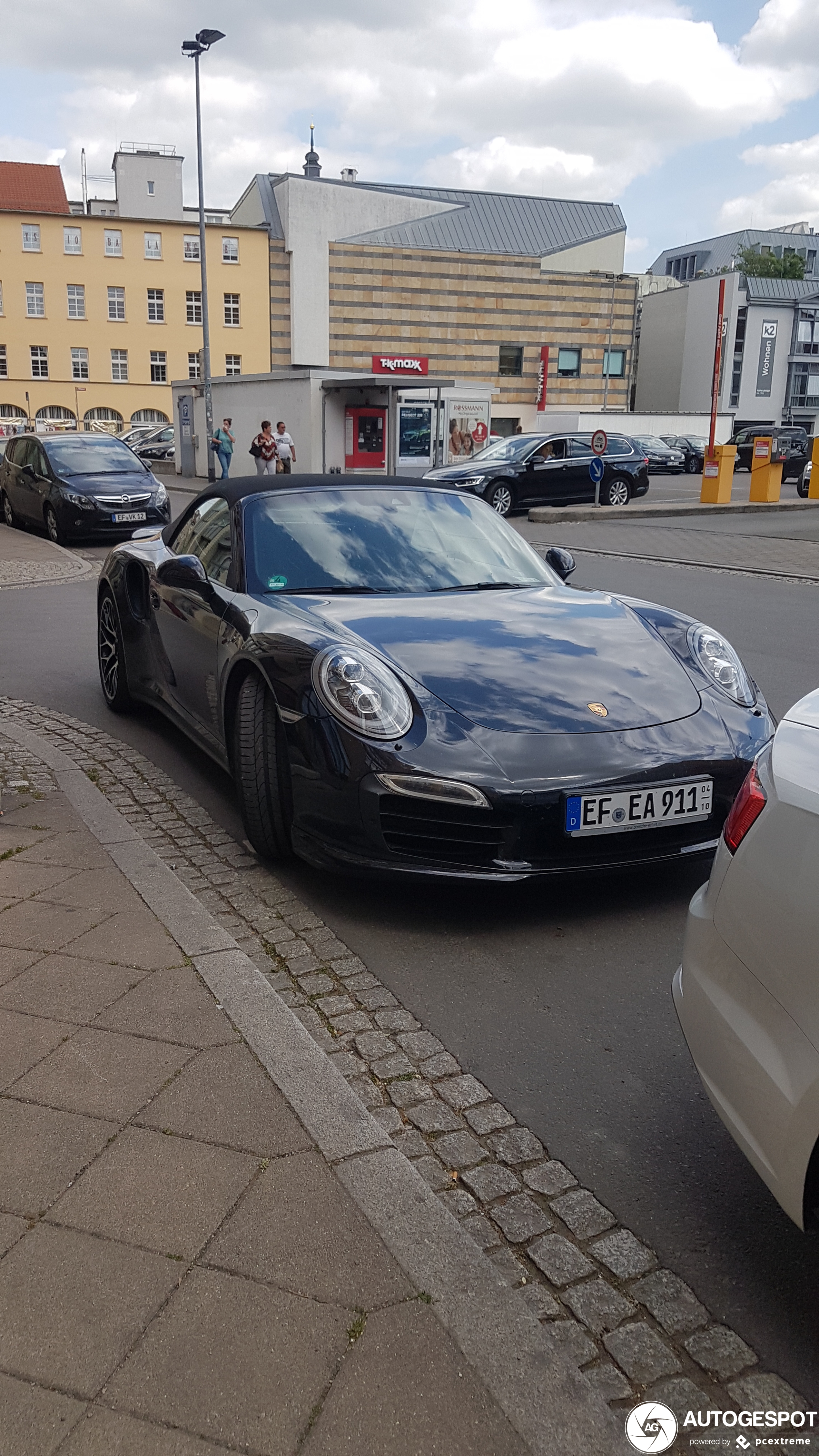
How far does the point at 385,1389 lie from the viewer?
6.17 ft

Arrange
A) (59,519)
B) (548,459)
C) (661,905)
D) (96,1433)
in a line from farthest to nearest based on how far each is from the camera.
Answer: (548,459), (59,519), (661,905), (96,1433)

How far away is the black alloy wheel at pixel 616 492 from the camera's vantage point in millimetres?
25469

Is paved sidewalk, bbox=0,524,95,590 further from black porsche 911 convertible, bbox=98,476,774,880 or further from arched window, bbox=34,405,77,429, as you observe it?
arched window, bbox=34,405,77,429

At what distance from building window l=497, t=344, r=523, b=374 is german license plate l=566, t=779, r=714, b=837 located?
219 ft

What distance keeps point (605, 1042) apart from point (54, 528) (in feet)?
50.9

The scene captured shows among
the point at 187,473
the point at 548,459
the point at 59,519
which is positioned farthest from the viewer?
the point at 187,473

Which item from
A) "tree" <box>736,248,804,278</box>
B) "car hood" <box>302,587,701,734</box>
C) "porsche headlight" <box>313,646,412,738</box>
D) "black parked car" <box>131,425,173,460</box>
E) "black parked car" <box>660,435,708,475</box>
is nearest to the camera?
"porsche headlight" <box>313,646,412,738</box>

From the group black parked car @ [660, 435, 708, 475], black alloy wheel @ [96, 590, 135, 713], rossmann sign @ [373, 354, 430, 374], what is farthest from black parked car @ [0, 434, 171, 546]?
rossmann sign @ [373, 354, 430, 374]

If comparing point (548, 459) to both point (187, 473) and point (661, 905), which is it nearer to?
point (187, 473)

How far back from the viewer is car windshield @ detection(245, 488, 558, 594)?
4824mm

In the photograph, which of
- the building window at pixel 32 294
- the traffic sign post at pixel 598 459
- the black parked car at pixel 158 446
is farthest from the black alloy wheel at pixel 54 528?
the building window at pixel 32 294

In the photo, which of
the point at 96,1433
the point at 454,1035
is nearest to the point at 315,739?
the point at 454,1035

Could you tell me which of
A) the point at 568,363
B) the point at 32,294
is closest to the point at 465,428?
the point at 568,363

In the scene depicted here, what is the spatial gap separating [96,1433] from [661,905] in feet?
8.44
